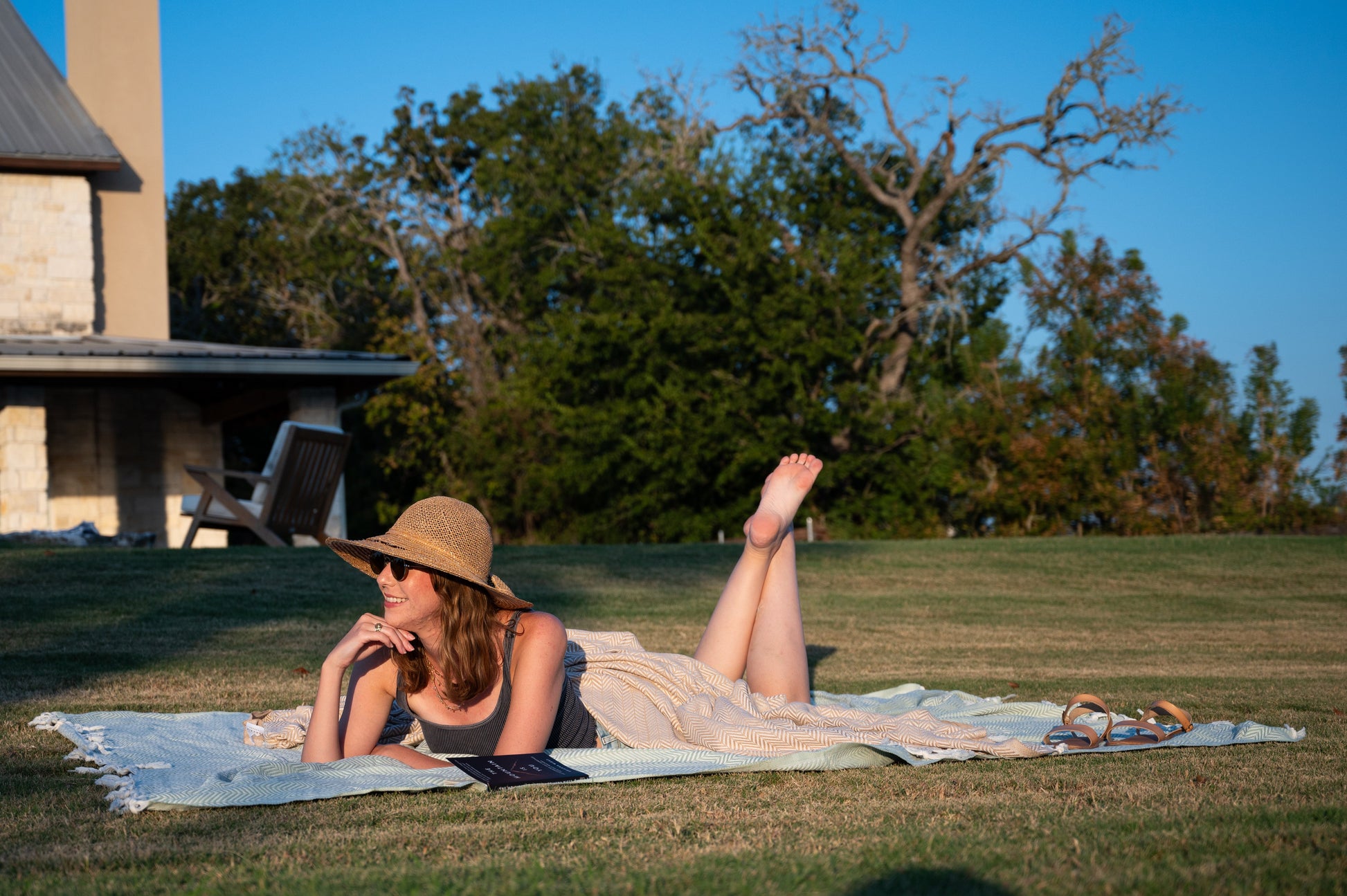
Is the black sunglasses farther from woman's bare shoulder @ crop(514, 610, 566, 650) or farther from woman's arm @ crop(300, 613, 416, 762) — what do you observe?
woman's bare shoulder @ crop(514, 610, 566, 650)

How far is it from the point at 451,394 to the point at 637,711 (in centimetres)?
2221

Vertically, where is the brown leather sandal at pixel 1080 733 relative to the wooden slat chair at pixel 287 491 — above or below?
below

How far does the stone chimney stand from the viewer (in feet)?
49.6

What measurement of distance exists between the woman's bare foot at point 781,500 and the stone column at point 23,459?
10458 millimetres

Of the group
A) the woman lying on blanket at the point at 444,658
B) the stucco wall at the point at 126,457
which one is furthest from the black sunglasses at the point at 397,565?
the stucco wall at the point at 126,457

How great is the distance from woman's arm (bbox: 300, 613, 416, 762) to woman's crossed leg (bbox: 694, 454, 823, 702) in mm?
1166

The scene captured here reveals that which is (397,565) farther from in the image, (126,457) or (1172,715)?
(126,457)

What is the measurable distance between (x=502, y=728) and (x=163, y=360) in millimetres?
10191

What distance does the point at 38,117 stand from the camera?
48.4ft

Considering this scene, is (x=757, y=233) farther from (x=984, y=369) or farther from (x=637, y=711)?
(x=637, y=711)

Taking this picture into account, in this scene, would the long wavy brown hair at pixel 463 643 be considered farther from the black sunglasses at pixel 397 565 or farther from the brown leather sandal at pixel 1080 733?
the brown leather sandal at pixel 1080 733

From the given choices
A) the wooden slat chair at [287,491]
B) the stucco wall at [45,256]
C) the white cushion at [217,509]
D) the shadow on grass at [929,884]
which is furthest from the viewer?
the stucco wall at [45,256]

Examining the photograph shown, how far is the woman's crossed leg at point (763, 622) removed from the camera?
13.1 feet

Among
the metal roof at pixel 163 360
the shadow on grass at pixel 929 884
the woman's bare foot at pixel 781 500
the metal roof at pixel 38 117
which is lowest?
the shadow on grass at pixel 929 884
